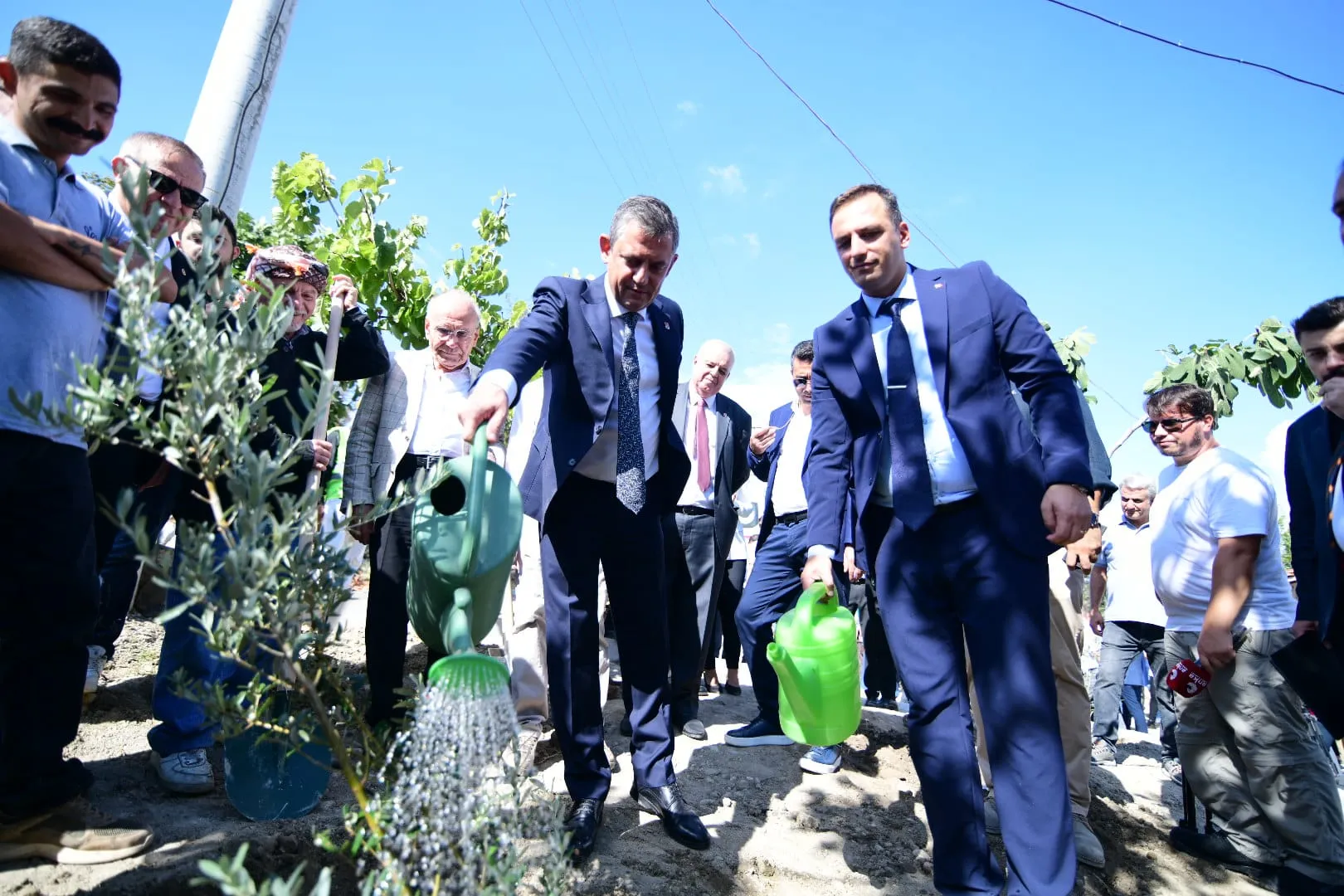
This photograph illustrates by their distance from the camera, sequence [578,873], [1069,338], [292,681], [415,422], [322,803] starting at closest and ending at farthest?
[292,681]
[578,873]
[322,803]
[415,422]
[1069,338]

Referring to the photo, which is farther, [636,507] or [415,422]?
[415,422]

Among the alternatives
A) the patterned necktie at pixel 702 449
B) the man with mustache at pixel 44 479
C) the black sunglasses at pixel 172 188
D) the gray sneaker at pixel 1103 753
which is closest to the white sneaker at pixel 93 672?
the man with mustache at pixel 44 479

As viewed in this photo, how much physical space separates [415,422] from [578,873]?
1795 mm

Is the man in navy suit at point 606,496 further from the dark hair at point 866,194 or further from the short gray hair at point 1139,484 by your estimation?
the short gray hair at point 1139,484

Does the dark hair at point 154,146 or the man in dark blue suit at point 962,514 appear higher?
the dark hair at point 154,146

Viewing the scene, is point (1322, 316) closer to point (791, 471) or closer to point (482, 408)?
point (791, 471)

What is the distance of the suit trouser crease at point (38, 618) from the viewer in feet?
6.32

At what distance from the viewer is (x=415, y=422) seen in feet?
10.8

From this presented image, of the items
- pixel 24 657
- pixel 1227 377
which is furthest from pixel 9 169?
pixel 1227 377

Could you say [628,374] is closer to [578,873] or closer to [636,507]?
[636,507]

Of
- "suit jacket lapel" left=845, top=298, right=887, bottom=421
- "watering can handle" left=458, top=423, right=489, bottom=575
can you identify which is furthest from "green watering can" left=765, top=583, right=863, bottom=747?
"watering can handle" left=458, top=423, right=489, bottom=575

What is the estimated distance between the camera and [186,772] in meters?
2.44

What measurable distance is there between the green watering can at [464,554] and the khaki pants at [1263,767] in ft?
9.26

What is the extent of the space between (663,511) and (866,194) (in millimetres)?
1211
